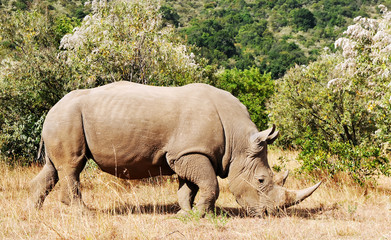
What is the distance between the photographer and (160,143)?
18.5 ft

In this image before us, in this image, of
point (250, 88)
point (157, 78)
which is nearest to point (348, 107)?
point (157, 78)

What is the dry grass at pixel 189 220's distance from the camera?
4.66 m

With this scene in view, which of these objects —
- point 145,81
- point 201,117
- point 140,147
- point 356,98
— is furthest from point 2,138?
point 356,98

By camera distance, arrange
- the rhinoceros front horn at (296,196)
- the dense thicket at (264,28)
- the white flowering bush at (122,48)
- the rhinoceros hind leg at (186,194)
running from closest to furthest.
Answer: the rhinoceros front horn at (296,196) → the rhinoceros hind leg at (186,194) → the white flowering bush at (122,48) → the dense thicket at (264,28)

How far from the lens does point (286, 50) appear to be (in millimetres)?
77250

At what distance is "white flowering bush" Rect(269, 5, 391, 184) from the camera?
8.06 metres

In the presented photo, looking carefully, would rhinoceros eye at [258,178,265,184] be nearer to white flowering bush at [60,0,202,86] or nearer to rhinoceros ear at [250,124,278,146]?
rhinoceros ear at [250,124,278,146]

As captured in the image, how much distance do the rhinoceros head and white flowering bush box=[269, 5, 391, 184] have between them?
7.88 feet

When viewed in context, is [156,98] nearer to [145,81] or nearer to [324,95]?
[145,81]

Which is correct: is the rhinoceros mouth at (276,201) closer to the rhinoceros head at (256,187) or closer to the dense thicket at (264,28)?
the rhinoceros head at (256,187)

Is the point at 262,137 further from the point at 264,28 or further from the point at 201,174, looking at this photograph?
the point at 264,28

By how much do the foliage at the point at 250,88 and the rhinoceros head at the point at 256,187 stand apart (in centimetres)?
1399

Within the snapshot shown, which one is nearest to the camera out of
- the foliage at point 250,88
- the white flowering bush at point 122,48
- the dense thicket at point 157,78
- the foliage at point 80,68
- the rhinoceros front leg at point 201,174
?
the rhinoceros front leg at point 201,174

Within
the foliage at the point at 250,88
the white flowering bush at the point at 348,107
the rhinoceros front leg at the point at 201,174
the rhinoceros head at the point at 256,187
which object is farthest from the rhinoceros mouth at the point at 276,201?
the foliage at the point at 250,88
